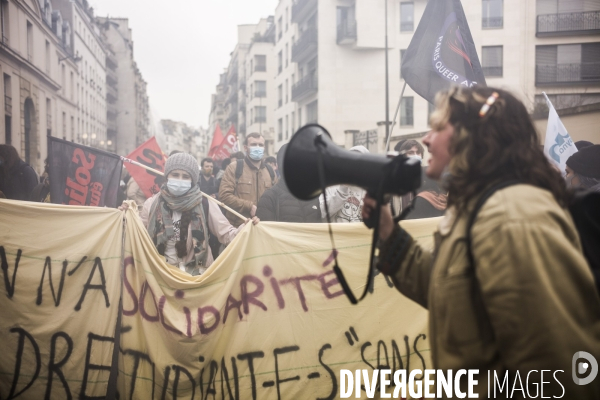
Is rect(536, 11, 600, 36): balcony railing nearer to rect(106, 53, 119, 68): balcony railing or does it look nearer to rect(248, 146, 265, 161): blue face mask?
rect(248, 146, 265, 161): blue face mask

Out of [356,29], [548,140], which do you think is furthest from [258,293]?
[356,29]

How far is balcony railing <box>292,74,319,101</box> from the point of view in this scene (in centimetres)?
3472

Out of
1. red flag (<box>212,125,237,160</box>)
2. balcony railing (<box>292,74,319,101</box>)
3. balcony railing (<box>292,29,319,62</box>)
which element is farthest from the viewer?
balcony railing (<box>292,29,319,62</box>)

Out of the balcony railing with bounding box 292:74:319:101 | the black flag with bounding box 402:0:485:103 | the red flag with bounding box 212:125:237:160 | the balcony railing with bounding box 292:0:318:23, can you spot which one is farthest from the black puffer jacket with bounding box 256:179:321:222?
the balcony railing with bounding box 292:0:318:23

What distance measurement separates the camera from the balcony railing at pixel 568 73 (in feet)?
103

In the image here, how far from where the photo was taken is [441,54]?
5336 millimetres

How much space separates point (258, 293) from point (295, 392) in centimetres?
71

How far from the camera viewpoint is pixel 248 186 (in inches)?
264

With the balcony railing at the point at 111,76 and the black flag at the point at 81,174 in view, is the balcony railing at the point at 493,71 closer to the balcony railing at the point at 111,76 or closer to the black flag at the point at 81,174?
the black flag at the point at 81,174

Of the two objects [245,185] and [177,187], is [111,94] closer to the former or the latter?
[245,185]

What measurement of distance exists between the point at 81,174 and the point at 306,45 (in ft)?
106

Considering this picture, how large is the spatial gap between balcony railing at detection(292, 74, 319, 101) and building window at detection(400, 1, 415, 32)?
6156 mm

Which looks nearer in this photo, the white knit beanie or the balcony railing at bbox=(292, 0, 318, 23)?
the white knit beanie

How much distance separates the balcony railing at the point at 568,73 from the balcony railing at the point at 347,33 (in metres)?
10.9
